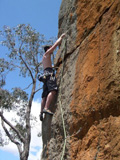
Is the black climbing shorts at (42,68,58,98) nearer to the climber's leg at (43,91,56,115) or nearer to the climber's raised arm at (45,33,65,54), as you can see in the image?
the climber's leg at (43,91,56,115)

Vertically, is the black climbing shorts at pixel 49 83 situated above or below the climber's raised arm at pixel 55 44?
below

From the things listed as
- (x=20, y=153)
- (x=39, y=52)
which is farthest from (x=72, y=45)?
(x=39, y=52)

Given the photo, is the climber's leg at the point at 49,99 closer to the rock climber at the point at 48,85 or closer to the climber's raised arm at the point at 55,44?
the rock climber at the point at 48,85

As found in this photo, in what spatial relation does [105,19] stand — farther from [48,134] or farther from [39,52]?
[39,52]

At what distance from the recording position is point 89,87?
282 cm

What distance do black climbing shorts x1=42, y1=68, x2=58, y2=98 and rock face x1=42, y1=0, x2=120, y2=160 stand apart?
13 cm

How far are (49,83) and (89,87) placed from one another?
128 centimetres

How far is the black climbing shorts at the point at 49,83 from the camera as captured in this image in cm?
387

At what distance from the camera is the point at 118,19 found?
2.61 meters

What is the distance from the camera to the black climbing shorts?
3867mm

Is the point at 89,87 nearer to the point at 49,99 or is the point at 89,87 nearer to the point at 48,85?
the point at 49,99

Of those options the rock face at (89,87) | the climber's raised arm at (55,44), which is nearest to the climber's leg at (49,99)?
the rock face at (89,87)

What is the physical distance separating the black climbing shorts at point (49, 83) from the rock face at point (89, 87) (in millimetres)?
129

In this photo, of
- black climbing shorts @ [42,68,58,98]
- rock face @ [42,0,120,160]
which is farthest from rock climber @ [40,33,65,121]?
rock face @ [42,0,120,160]
